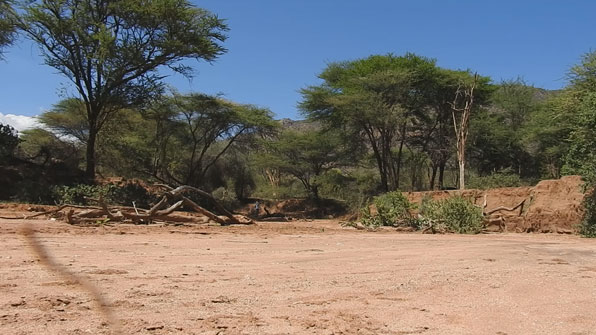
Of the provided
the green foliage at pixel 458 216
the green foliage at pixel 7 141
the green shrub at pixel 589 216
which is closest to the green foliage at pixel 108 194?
the green foliage at pixel 7 141

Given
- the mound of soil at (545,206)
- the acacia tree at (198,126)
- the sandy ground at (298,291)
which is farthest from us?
the acacia tree at (198,126)

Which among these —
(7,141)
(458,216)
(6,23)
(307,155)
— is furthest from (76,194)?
(307,155)

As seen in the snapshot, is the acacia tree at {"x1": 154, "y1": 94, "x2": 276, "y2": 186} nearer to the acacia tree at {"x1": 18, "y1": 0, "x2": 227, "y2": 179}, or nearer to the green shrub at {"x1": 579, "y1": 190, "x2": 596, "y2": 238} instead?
the acacia tree at {"x1": 18, "y1": 0, "x2": 227, "y2": 179}

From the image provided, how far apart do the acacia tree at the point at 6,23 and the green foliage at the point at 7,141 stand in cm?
388

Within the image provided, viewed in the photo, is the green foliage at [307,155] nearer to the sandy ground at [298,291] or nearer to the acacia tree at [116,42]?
the acacia tree at [116,42]

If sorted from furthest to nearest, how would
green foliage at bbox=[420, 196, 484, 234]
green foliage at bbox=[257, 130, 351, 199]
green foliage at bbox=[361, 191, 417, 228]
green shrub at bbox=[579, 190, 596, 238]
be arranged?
green foliage at bbox=[257, 130, 351, 199]
green foliage at bbox=[361, 191, 417, 228]
green foliage at bbox=[420, 196, 484, 234]
green shrub at bbox=[579, 190, 596, 238]

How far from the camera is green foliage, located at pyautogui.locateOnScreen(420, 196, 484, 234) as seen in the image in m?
15.5

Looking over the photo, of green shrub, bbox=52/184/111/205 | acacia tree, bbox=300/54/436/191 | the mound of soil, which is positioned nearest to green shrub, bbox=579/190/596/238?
the mound of soil

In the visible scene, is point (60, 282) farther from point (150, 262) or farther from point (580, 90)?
point (580, 90)

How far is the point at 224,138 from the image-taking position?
35031 mm

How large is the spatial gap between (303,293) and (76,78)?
75.3ft

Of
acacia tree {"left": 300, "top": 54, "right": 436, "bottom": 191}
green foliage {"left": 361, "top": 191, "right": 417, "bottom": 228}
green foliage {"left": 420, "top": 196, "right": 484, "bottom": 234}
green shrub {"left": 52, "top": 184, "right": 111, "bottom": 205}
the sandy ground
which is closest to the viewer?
the sandy ground

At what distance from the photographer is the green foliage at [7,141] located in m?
22.6

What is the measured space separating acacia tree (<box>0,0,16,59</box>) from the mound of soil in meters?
21.6
